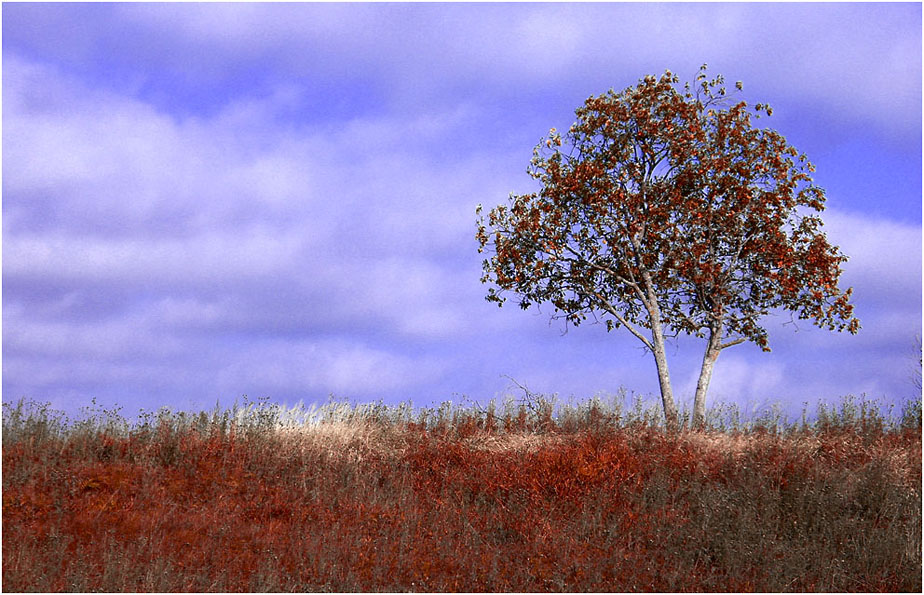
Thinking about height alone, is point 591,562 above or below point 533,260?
below

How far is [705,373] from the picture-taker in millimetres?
20766

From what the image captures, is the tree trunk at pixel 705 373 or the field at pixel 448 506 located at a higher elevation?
the tree trunk at pixel 705 373

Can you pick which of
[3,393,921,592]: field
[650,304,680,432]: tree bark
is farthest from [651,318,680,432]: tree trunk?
[3,393,921,592]: field

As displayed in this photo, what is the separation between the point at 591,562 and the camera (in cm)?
1062

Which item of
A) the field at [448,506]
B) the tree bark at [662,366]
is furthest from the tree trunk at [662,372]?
the field at [448,506]

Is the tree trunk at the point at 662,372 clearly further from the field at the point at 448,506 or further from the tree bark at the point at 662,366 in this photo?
the field at the point at 448,506

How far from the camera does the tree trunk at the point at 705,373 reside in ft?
66.1

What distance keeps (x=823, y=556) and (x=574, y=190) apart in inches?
466

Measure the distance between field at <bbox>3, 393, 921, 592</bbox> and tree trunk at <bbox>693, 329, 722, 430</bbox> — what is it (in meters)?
2.44

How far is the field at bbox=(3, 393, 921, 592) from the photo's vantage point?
10359mm

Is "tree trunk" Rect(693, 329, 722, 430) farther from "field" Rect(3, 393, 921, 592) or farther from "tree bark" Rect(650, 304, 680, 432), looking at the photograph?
"field" Rect(3, 393, 921, 592)

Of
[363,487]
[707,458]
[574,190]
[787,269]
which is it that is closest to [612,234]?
[574,190]

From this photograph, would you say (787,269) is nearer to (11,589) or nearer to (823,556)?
(823,556)

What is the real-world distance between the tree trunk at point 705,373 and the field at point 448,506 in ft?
8.02
